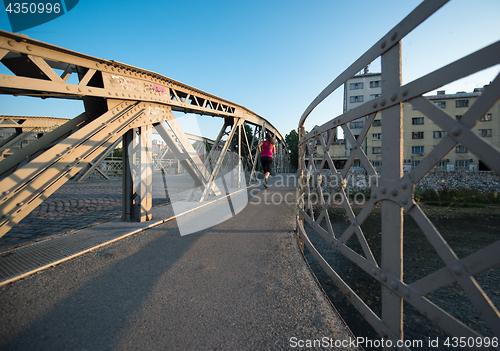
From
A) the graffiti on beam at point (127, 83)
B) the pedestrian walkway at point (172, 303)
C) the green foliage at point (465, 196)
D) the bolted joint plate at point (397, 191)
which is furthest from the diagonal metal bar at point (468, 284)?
the graffiti on beam at point (127, 83)

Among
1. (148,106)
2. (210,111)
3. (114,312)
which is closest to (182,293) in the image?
(114,312)

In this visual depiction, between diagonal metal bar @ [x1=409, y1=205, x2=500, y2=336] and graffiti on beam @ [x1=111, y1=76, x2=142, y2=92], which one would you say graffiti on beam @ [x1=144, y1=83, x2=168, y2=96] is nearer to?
graffiti on beam @ [x1=111, y1=76, x2=142, y2=92]

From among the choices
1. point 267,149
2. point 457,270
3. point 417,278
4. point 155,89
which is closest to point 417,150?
point 457,270

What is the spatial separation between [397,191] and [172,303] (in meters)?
1.93

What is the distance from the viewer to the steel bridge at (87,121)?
8.11 feet

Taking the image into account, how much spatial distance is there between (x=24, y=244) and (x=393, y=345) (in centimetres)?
468

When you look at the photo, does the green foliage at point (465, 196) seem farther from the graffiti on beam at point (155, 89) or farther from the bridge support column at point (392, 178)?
the graffiti on beam at point (155, 89)

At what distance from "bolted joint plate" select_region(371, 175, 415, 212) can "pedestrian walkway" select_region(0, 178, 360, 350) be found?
98cm

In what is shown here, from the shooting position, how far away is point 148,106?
4316mm

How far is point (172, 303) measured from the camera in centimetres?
189

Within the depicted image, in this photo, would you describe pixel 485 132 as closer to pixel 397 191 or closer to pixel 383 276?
pixel 397 191

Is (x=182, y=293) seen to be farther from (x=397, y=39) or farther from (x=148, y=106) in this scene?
(x=148, y=106)

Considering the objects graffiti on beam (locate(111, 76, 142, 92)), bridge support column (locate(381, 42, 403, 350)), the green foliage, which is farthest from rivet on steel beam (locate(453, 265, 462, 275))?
graffiti on beam (locate(111, 76, 142, 92))

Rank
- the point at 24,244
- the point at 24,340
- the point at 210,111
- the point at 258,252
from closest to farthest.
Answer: the point at 24,340, the point at 258,252, the point at 24,244, the point at 210,111
